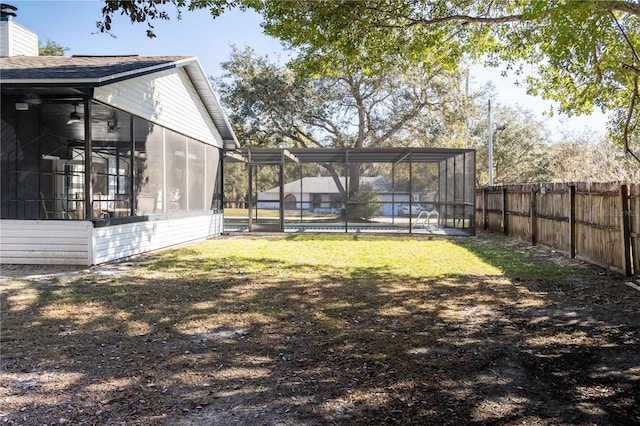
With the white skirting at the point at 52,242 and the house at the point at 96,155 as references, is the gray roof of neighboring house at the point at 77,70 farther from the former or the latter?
the white skirting at the point at 52,242

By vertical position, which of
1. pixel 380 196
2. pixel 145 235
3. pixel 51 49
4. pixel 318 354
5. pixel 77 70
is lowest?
pixel 318 354

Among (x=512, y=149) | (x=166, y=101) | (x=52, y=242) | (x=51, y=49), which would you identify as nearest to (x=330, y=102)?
(x=166, y=101)

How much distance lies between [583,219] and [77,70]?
926 cm

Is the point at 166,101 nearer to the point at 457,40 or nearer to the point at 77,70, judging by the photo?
the point at 77,70

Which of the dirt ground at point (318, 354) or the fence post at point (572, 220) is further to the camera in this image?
the fence post at point (572, 220)

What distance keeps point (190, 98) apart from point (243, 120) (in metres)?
9.84

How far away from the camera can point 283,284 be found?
258 inches

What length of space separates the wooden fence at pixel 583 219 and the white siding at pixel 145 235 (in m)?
8.25

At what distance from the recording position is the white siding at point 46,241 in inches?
295

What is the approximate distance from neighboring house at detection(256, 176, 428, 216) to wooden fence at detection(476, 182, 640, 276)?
3223 millimetres

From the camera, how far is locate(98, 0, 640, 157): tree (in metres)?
8.13

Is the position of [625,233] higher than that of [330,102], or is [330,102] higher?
[330,102]

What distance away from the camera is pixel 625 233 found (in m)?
6.94

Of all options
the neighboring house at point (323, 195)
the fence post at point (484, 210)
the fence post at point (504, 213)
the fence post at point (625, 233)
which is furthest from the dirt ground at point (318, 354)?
the fence post at point (484, 210)
